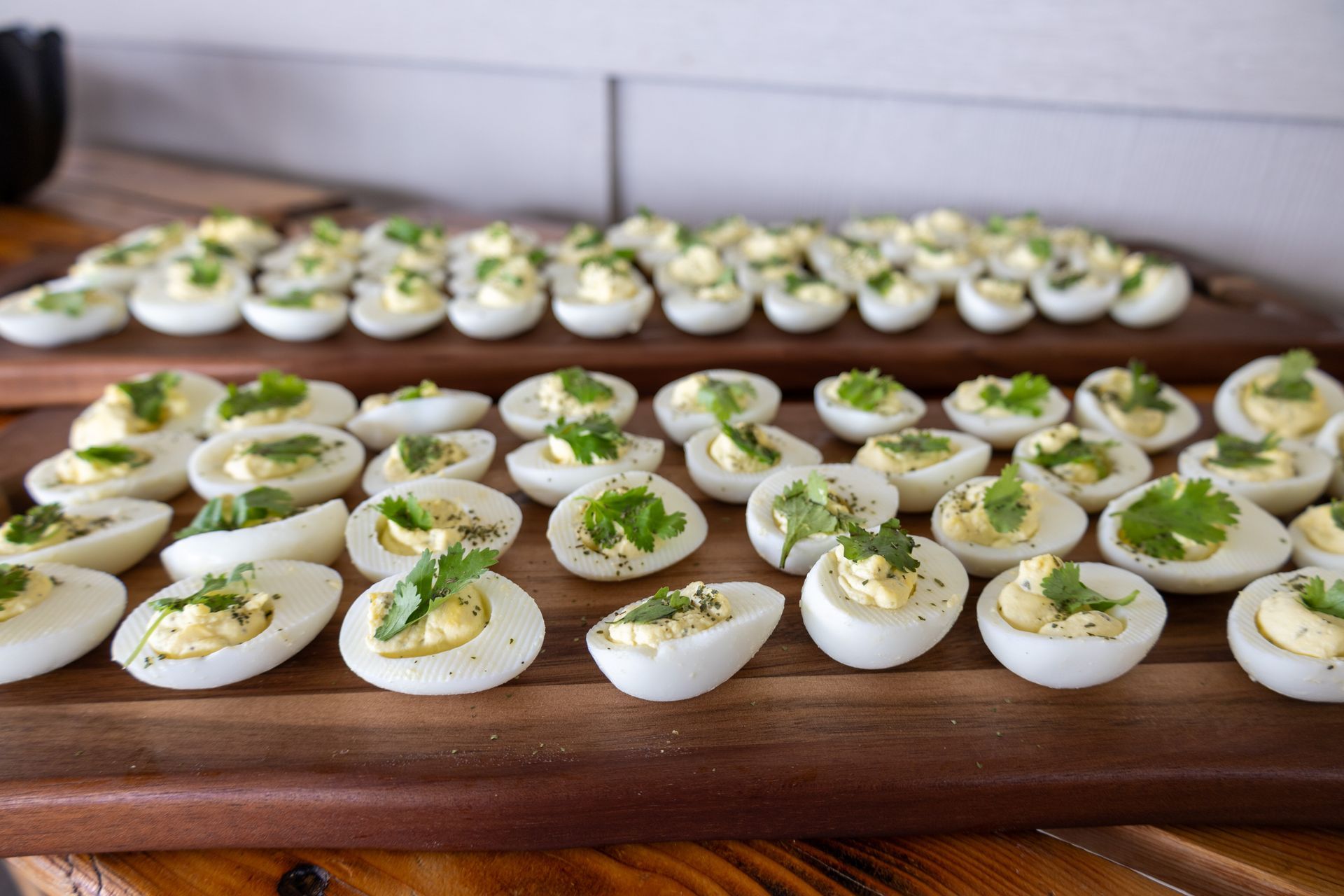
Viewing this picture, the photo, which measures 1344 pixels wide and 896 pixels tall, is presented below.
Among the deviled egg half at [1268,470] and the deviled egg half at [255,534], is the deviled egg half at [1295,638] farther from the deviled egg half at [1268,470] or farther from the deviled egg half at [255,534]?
the deviled egg half at [255,534]

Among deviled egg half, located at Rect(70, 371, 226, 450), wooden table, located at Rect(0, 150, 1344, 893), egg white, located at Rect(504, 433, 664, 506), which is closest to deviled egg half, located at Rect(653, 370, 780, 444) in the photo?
egg white, located at Rect(504, 433, 664, 506)

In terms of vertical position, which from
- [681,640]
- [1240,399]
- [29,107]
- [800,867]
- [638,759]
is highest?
[29,107]

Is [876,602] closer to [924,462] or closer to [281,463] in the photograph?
[924,462]

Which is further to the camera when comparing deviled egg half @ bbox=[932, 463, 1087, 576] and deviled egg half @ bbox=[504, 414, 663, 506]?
deviled egg half @ bbox=[504, 414, 663, 506]

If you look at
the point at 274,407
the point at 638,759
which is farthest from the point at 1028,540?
the point at 274,407

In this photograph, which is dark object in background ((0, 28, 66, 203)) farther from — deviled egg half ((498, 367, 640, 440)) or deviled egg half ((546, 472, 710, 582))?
deviled egg half ((546, 472, 710, 582))
